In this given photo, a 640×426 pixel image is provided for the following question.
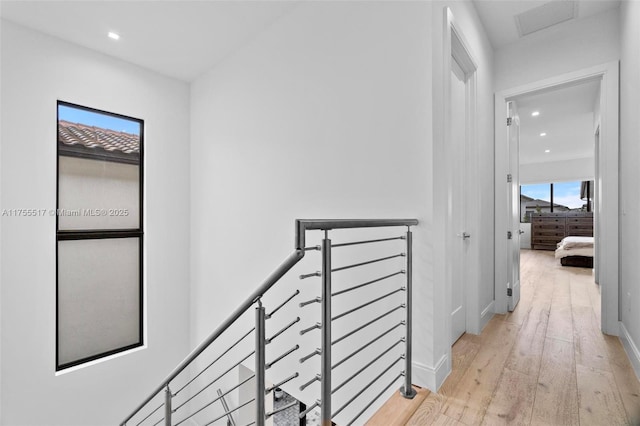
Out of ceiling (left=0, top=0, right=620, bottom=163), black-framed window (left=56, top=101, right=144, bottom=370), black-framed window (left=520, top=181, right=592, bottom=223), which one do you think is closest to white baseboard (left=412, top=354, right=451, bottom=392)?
ceiling (left=0, top=0, right=620, bottom=163)

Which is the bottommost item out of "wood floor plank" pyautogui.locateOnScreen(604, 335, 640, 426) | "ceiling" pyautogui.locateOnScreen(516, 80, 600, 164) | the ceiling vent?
"wood floor plank" pyautogui.locateOnScreen(604, 335, 640, 426)

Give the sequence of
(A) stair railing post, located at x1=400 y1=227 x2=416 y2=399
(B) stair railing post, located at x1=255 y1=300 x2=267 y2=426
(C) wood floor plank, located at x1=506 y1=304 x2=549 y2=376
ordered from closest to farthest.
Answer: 1. (B) stair railing post, located at x1=255 y1=300 x2=267 y2=426
2. (A) stair railing post, located at x1=400 y1=227 x2=416 y2=399
3. (C) wood floor plank, located at x1=506 y1=304 x2=549 y2=376

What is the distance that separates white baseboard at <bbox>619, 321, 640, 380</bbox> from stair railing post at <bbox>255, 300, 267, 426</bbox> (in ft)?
7.07

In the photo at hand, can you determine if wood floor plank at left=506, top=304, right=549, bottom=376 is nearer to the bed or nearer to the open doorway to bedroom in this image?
the open doorway to bedroom

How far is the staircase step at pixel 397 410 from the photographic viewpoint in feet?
4.66

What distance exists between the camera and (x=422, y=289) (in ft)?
5.72

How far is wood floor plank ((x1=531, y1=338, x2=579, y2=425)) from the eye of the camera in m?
→ 1.44

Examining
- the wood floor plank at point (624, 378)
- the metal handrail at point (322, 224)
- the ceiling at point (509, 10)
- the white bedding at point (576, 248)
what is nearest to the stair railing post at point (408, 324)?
the metal handrail at point (322, 224)

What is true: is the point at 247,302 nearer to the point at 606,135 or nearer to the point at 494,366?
the point at 494,366

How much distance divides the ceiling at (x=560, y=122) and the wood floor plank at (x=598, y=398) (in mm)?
2263

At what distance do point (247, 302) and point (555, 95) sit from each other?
461cm

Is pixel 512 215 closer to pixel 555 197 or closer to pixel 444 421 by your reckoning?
pixel 444 421

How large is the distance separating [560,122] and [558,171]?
13.4 feet

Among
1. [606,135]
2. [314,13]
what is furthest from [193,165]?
[606,135]
